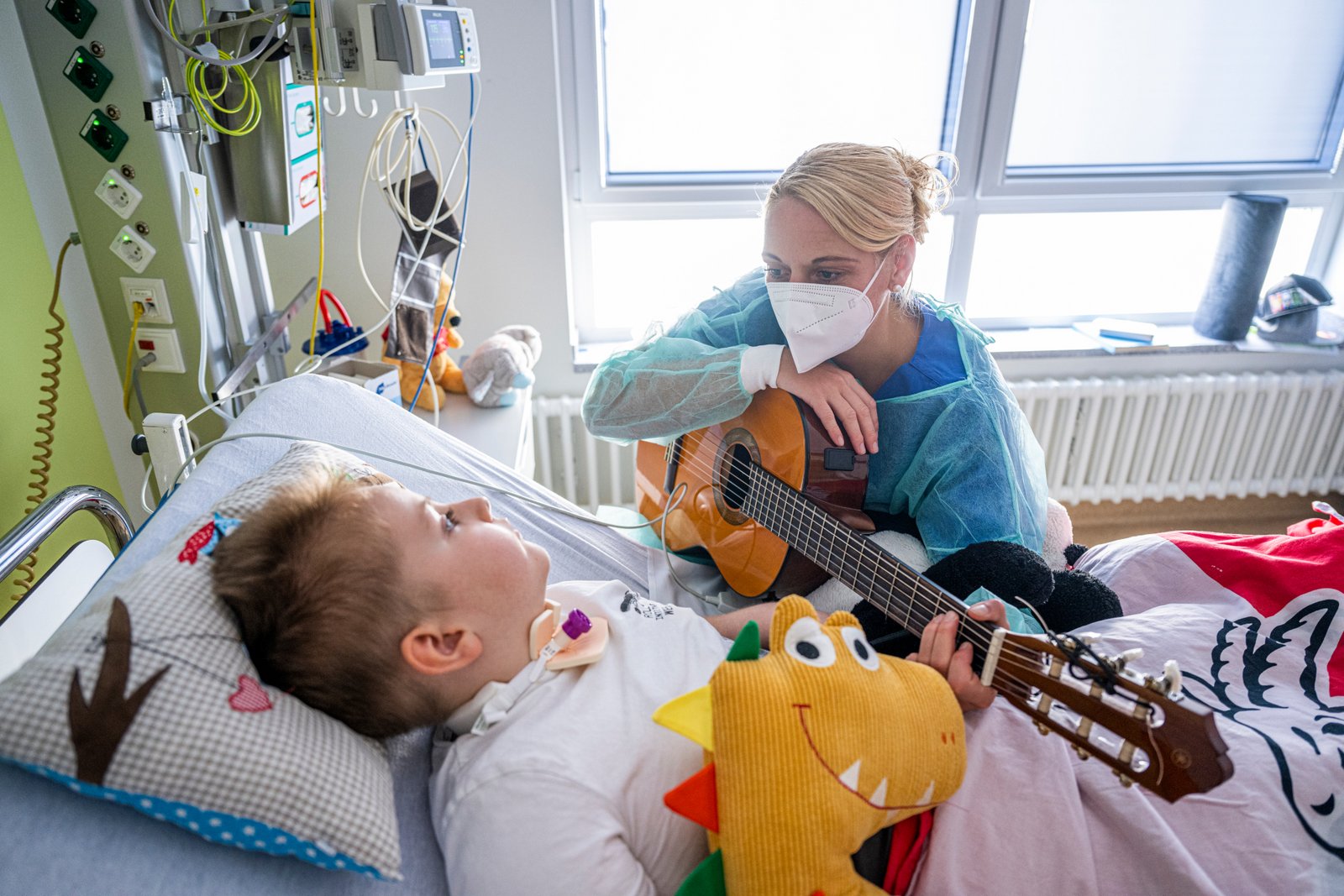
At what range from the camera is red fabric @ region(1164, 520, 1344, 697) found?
1.11 meters

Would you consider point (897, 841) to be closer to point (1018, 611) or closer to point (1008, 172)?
point (1018, 611)

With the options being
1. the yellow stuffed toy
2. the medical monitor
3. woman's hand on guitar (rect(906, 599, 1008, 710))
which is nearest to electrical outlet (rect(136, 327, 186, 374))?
the medical monitor

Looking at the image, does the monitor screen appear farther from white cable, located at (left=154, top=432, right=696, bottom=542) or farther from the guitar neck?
the guitar neck

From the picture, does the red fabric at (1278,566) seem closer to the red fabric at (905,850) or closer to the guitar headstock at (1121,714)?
the guitar headstock at (1121,714)

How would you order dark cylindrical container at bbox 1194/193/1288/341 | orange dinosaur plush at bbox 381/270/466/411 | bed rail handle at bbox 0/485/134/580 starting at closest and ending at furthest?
bed rail handle at bbox 0/485/134/580 < orange dinosaur plush at bbox 381/270/466/411 < dark cylindrical container at bbox 1194/193/1288/341

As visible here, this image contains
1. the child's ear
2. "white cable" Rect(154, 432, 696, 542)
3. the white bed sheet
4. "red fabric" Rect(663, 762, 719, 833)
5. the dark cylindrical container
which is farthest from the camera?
the dark cylindrical container

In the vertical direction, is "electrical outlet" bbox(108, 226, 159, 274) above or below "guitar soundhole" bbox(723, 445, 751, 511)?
above

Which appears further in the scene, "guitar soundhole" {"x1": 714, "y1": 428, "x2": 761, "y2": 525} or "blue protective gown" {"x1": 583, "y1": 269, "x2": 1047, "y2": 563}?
"guitar soundhole" {"x1": 714, "y1": 428, "x2": 761, "y2": 525}

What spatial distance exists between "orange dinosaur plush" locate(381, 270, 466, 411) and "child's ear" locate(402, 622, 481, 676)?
1.09 m

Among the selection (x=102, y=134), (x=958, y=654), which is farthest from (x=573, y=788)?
(x=102, y=134)

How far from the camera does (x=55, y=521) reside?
3.70 ft

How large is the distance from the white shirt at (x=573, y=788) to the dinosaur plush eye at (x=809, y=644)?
7.5 inches

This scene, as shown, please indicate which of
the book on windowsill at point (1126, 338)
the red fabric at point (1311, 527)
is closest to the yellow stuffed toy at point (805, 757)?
the red fabric at point (1311, 527)

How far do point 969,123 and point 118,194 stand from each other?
7.51 feet
